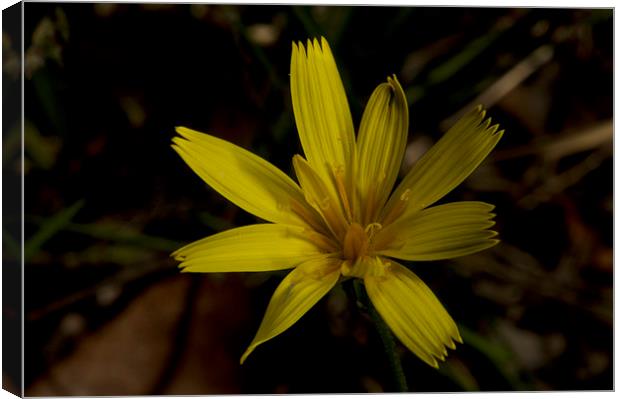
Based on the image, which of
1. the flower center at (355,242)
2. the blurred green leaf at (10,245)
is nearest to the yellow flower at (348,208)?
the flower center at (355,242)

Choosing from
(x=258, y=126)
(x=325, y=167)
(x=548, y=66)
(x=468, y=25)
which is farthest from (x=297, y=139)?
(x=548, y=66)

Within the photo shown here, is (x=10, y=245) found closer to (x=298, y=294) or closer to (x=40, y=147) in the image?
(x=40, y=147)

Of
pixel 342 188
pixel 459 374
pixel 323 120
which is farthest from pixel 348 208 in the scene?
pixel 459 374

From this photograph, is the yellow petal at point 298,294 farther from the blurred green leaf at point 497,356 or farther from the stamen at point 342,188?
the blurred green leaf at point 497,356

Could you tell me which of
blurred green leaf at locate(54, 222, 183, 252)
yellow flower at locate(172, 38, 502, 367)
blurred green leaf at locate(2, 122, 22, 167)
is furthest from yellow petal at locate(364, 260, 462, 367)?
blurred green leaf at locate(2, 122, 22, 167)

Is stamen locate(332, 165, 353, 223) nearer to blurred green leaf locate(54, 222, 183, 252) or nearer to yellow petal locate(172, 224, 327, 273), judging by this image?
yellow petal locate(172, 224, 327, 273)
